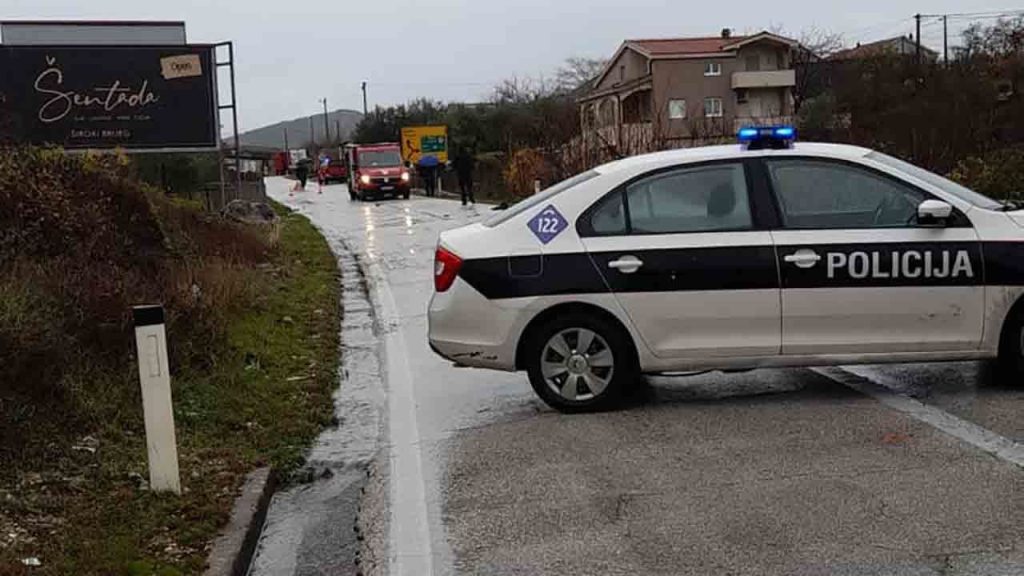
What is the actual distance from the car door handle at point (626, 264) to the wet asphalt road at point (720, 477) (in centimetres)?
92

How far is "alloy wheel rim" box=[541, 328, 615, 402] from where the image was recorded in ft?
23.8

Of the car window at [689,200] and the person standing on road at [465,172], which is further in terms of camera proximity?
the person standing on road at [465,172]

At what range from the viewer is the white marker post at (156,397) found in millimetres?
5691

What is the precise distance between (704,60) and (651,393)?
6100 centimetres

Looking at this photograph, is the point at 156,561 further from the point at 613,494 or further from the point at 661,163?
the point at 661,163

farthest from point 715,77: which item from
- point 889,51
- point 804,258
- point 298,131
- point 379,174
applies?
point 298,131

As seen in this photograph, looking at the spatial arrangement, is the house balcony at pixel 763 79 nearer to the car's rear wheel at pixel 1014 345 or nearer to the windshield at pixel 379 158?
the windshield at pixel 379 158

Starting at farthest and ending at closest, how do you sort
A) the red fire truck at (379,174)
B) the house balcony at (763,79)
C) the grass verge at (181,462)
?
1. the house balcony at (763,79)
2. the red fire truck at (379,174)
3. the grass verge at (181,462)

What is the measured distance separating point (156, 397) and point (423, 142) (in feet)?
189

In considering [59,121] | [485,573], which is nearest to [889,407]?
[485,573]

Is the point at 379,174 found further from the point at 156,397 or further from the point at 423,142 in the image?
the point at 156,397

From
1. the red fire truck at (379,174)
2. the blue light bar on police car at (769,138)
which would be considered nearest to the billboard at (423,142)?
the red fire truck at (379,174)

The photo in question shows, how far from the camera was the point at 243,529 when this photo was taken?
17.3 ft

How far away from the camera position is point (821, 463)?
5938mm
